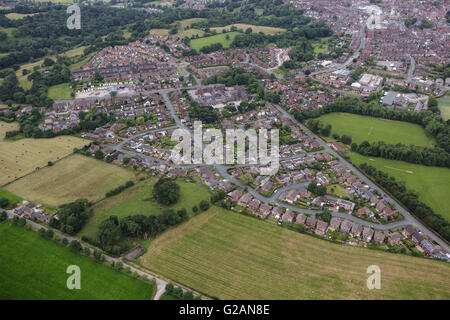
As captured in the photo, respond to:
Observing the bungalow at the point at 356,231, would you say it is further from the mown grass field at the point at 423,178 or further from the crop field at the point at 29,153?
the crop field at the point at 29,153

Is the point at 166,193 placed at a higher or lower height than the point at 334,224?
higher

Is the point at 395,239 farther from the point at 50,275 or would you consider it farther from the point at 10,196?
the point at 10,196

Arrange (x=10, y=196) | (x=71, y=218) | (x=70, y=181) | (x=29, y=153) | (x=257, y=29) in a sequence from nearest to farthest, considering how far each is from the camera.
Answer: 1. (x=71, y=218)
2. (x=10, y=196)
3. (x=70, y=181)
4. (x=29, y=153)
5. (x=257, y=29)

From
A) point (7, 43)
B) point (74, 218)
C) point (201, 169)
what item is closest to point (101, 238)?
point (74, 218)

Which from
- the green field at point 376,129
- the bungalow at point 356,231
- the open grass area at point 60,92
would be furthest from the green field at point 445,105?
the open grass area at point 60,92

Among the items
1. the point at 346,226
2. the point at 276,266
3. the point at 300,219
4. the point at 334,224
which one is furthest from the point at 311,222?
the point at 276,266

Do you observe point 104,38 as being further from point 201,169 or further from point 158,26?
point 201,169

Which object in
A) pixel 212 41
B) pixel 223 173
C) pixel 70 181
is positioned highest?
pixel 212 41
